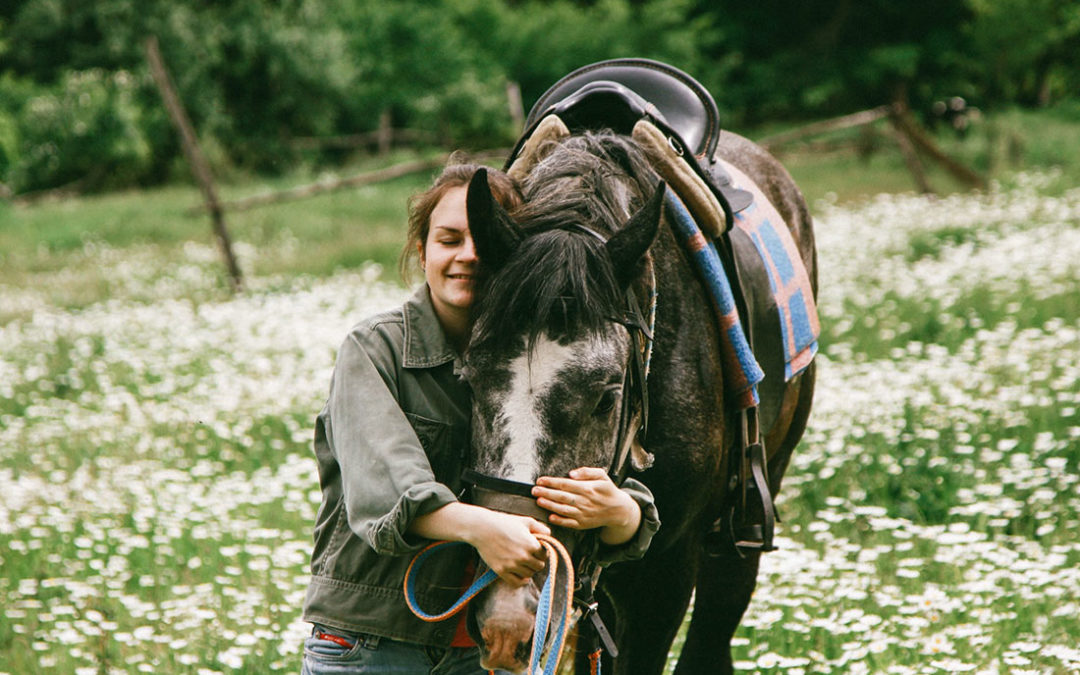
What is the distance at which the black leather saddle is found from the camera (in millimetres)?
3064

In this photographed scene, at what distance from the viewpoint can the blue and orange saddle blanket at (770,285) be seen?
9.18 ft

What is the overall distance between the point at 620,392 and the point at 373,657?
0.79 m

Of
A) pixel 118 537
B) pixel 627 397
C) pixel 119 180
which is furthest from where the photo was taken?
pixel 119 180

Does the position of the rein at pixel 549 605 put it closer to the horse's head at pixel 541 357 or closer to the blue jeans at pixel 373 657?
the horse's head at pixel 541 357

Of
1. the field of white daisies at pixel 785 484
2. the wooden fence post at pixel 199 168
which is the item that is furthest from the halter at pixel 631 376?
the wooden fence post at pixel 199 168

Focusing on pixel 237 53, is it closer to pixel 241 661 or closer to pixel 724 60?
pixel 724 60

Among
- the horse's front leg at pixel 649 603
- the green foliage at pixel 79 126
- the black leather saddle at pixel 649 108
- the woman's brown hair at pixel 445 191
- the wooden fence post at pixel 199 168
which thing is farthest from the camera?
the green foliage at pixel 79 126

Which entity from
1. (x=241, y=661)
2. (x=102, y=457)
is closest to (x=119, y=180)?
(x=102, y=457)

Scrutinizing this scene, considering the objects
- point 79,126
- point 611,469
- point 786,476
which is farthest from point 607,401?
point 79,126

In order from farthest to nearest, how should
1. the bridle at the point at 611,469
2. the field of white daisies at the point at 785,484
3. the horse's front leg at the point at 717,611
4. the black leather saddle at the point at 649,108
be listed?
the field of white daisies at the point at 785,484
the horse's front leg at the point at 717,611
the black leather saddle at the point at 649,108
the bridle at the point at 611,469

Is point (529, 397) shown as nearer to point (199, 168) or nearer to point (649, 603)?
point (649, 603)

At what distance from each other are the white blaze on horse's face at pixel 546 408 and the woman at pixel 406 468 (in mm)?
80

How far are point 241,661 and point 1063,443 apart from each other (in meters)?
4.12

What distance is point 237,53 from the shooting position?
27547 mm
